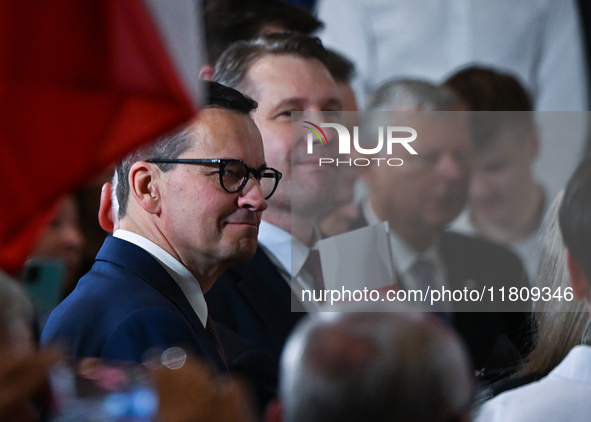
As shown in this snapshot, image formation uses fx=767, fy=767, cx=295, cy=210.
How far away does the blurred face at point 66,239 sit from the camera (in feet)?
9.43

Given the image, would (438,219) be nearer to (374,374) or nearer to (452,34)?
(452,34)

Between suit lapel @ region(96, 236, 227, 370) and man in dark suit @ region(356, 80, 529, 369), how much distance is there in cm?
90

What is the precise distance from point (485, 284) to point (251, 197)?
1053mm

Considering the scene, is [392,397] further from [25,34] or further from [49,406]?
[25,34]

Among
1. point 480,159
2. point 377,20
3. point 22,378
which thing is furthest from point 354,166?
point 22,378

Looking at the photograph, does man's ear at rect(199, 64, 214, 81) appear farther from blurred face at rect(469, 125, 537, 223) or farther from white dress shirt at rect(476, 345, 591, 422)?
white dress shirt at rect(476, 345, 591, 422)

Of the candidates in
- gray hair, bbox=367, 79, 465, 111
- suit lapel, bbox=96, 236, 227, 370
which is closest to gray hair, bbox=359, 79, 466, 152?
gray hair, bbox=367, 79, 465, 111

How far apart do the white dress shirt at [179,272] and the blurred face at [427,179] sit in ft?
2.82

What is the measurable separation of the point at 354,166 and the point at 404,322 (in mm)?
1559

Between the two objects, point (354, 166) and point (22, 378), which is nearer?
point (22, 378)

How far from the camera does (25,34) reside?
0.96 metres

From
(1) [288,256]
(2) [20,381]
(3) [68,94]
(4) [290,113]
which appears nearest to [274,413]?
(2) [20,381]

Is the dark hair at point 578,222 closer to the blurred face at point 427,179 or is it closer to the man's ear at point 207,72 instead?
the blurred face at point 427,179

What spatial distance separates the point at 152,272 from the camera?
166cm
